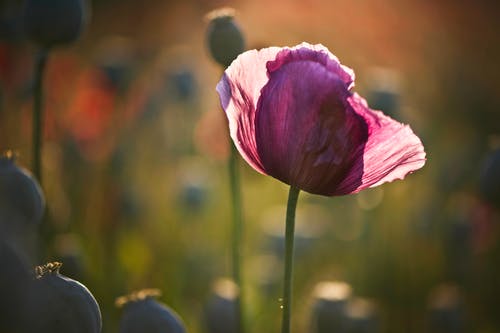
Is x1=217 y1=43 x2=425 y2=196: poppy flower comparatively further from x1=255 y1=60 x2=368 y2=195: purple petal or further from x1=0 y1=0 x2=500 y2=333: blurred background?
x1=0 y1=0 x2=500 y2=333: blurred background

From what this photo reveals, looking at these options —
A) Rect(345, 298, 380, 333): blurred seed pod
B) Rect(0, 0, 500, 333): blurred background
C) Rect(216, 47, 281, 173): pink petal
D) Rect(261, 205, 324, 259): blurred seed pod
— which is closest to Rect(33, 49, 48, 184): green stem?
Rect(0, 0, 500, 333): blurred background

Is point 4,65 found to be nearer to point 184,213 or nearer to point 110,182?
point 110,182

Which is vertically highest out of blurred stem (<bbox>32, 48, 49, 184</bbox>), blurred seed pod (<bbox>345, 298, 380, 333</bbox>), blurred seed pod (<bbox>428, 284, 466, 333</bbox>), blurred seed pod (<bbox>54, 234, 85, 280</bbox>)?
blurred stem (<bbox>32, 48, 49, 184</bbox>)

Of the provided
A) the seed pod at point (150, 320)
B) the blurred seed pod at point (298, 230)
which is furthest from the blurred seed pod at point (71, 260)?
the blurred seed pod at point (298, 230)

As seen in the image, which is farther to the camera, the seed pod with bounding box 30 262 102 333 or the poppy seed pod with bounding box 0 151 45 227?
the poppy seed pod with bounding box 0 151 45 227

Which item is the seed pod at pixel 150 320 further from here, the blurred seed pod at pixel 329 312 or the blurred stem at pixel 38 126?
the blurred seed pod at pixel 329 312

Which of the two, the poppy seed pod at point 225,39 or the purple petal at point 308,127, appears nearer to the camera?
the purple petal at point 308,127

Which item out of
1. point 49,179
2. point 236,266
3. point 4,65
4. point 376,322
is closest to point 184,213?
point 49,179
